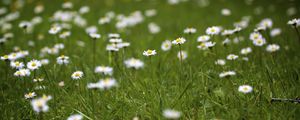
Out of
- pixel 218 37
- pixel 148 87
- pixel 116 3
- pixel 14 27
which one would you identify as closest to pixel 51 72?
pixel 148 87

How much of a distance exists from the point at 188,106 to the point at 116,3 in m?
4.04

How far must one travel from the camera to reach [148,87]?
2.12 m

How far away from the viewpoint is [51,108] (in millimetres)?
2018

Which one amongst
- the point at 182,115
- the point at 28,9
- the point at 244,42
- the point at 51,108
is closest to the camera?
the point at 182,115

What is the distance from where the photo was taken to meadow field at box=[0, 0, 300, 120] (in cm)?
179

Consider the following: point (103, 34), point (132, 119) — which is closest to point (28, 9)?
point (103, 34)

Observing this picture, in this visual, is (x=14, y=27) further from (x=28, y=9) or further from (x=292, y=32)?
(x=292, y=32)

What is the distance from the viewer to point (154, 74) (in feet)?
8.07

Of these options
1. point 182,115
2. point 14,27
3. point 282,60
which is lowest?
point 182,115

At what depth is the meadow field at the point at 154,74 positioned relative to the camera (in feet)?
5.87

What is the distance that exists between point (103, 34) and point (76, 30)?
51 cm

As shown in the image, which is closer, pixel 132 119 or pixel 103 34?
pixel 132 119

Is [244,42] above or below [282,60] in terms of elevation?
above

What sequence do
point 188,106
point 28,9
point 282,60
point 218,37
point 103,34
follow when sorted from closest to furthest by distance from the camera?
point 188,106 → point 282,60 → point 218,37 → point 103,34 → point 28,9
